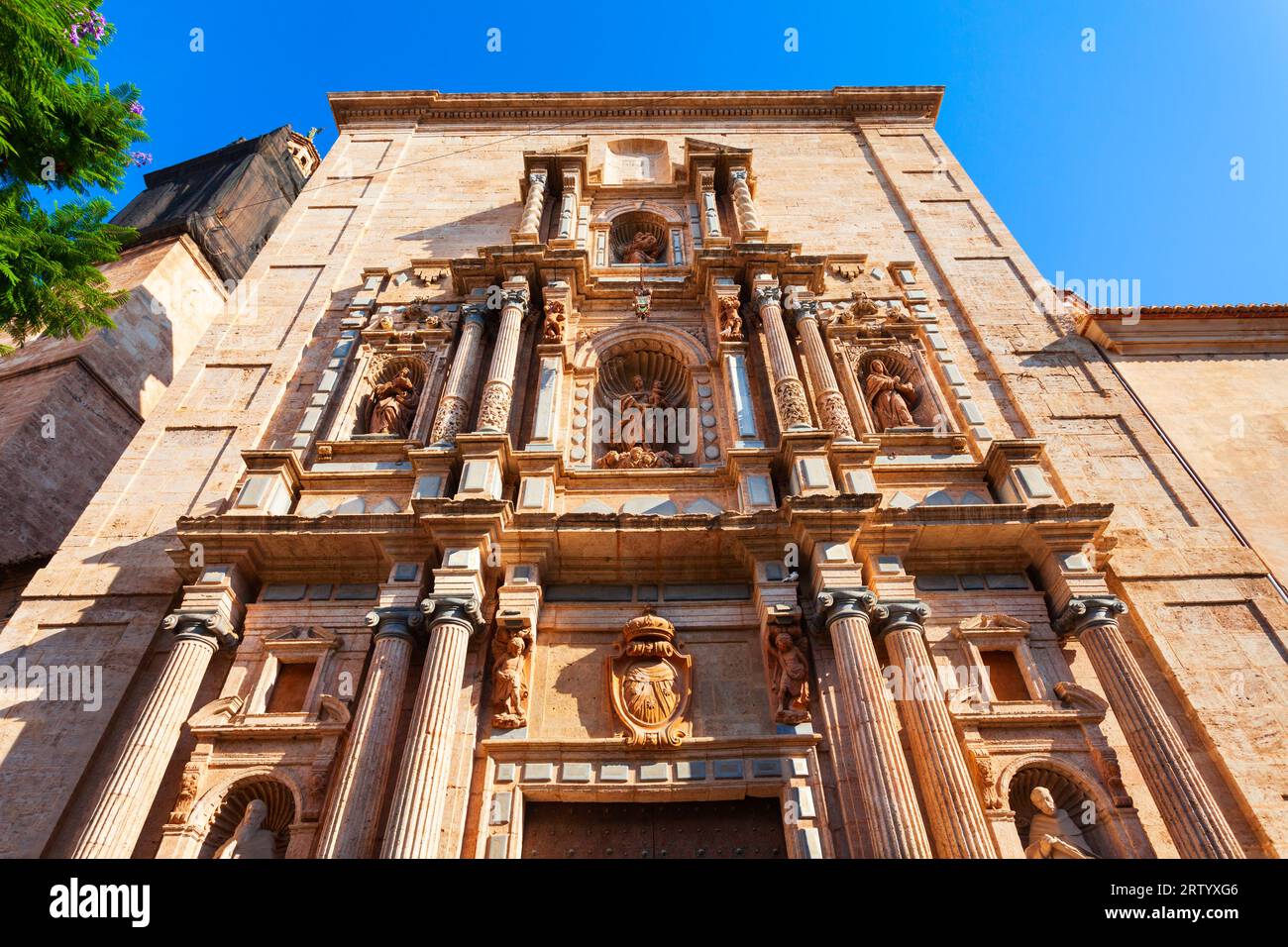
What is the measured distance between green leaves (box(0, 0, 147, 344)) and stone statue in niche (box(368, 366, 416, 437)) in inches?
147

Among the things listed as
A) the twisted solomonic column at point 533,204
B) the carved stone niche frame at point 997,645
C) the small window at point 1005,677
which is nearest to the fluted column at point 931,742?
the carved stone niche frame at point 997,645

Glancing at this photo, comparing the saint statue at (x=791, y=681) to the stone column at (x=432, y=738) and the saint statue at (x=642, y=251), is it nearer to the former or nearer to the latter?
the stone column at (x=432, y=738)

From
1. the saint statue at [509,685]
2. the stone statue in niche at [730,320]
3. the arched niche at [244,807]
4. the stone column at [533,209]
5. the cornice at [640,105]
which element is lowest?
the arched niche at [244,807]

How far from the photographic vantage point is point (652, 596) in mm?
10453

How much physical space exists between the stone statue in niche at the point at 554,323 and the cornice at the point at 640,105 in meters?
9.94

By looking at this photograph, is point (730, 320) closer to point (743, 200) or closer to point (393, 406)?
point (743, 200)

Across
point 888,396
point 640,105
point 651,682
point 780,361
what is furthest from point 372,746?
point 640,105

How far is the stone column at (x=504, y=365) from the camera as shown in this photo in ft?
37.6

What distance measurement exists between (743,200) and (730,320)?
434cm

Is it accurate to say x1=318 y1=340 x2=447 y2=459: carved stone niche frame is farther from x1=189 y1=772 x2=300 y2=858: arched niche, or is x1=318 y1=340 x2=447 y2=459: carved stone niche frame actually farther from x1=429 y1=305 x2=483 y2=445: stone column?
x1=189 y1=772 x2=300 y2=858: arched niche

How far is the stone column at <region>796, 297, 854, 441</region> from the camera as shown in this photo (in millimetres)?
11633

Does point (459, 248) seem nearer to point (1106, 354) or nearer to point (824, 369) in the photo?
point (824, 369)

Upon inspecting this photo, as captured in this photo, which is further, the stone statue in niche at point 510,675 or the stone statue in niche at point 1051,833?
the stone statue in niche at point 510,675
